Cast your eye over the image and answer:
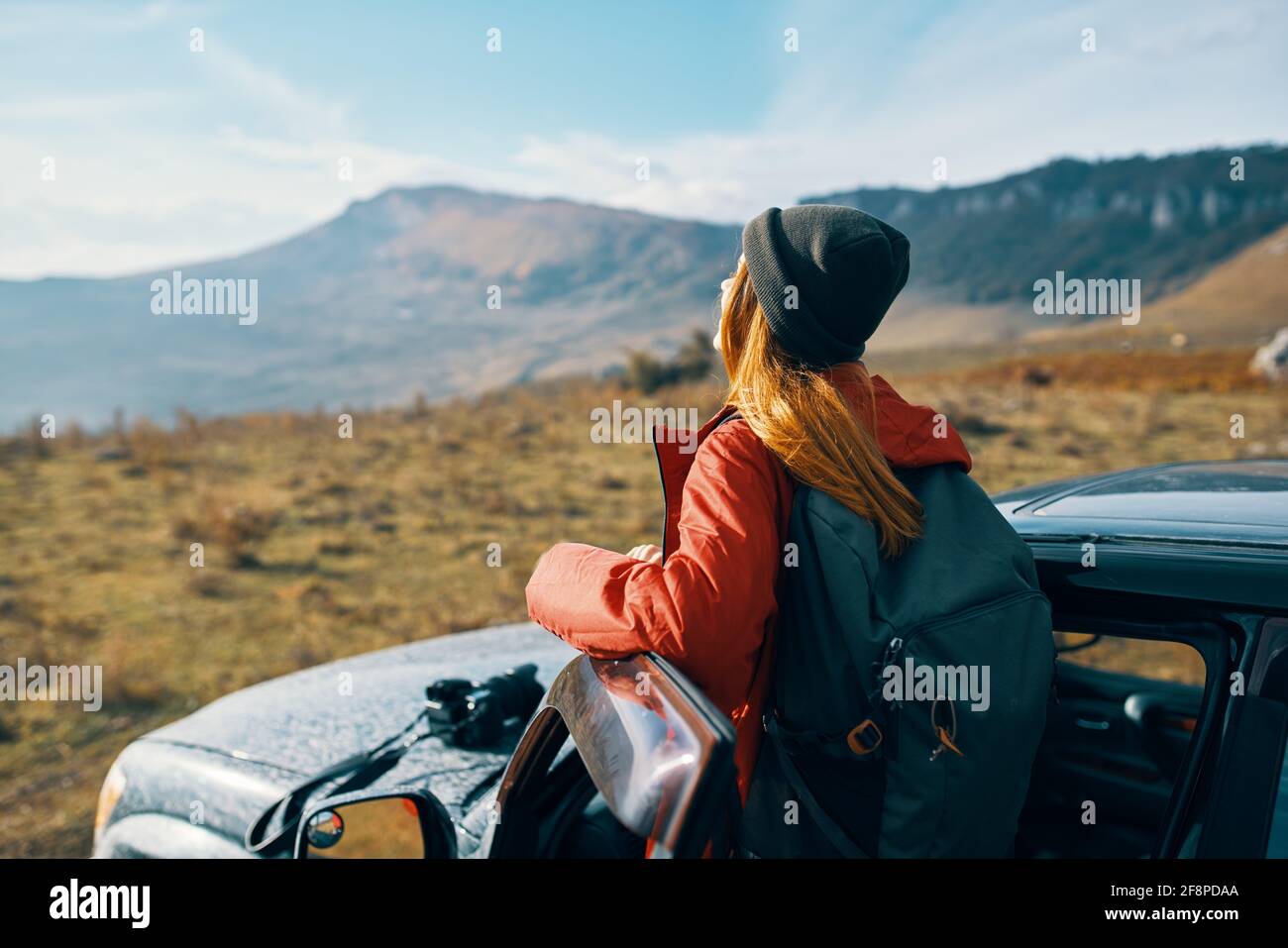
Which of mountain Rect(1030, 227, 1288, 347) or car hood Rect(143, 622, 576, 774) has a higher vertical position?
mountain Rect(1030, 227, 1288, 347)

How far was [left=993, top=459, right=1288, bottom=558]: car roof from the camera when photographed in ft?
5.32

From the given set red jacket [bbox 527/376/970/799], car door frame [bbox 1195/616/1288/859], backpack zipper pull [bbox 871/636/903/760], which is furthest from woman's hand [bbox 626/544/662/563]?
car door frame [bbox 1195/616/1288/859]

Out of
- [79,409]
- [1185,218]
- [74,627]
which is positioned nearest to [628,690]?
[74,627]

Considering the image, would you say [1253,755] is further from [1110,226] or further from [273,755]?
[1110,226]

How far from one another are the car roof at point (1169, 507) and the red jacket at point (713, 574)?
1.61 feet

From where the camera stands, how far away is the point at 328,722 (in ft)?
7.81

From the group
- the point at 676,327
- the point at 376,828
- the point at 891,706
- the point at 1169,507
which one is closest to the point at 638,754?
the point at 891,706

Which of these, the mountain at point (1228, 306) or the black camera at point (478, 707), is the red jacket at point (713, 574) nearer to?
the black camera at point (478, 707)

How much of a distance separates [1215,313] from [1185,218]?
76.5 metres

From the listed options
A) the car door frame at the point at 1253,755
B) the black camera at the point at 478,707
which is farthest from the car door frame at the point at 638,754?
the car door frame at the point at 1253,755

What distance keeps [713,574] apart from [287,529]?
10.0m

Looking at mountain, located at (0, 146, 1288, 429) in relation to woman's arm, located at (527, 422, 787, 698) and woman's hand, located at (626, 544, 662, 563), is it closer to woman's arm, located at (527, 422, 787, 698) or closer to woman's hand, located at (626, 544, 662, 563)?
woman's hand, located at (626, 544, 662, 563)

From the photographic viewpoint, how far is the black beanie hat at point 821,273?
57.3 inches
